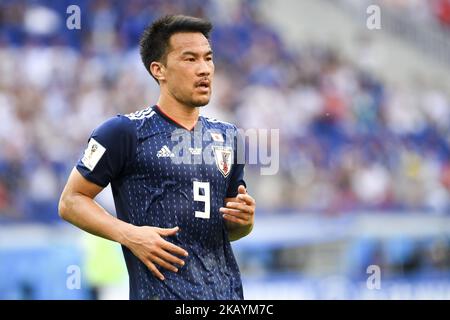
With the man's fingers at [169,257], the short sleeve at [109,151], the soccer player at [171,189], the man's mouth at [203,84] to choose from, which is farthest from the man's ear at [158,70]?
the man's fingers at [169,257]

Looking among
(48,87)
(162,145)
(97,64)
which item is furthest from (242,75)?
(162,145)

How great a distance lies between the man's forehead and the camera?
500 cm

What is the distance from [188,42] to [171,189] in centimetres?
75

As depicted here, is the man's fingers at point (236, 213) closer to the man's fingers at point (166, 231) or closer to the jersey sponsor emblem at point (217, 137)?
the man's fingers at point (166, 231)

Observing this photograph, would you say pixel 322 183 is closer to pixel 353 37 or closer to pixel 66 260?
pixel 66 260

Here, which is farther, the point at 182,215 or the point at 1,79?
the point at 1,79

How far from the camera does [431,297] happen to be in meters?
14.3

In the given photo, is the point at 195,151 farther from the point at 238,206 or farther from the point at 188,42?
the point at 188,42

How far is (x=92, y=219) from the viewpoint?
4.75 meters

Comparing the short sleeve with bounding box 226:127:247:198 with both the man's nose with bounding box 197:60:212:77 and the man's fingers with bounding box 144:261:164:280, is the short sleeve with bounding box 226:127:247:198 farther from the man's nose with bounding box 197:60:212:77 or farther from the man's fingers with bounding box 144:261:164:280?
the man's fingers with bounding box 144:261:164:280

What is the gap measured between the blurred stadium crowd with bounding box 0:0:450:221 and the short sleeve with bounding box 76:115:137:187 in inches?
309

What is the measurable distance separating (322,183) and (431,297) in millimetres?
2339

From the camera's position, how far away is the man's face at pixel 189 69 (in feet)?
16.2

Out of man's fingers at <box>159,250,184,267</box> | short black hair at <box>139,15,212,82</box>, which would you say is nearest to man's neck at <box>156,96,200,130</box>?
short black hair at <box>139,15,212,82</box>
